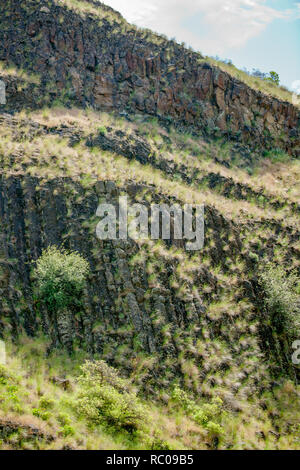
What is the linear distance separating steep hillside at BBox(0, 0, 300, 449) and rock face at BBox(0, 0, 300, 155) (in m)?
0.11

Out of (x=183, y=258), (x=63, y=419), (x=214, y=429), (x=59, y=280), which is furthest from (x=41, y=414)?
(x=183, y=258)

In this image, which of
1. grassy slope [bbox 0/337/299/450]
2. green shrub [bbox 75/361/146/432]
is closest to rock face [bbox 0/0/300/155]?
grassy slope [bbox 0/337/299/450]

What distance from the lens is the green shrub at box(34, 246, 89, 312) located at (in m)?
12.8

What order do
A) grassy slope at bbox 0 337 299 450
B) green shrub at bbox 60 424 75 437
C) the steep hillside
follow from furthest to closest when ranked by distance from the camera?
1. the steep hillside
2. green shrub at bbox 60 424 75 437
3. grassy slope at bbox 0 337 299 450

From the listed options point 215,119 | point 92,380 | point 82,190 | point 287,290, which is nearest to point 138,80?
point 215,119

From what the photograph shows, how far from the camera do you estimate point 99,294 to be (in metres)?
13.7

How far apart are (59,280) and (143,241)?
13.4ft

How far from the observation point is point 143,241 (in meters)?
15.3

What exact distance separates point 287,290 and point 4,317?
1210 centimetres

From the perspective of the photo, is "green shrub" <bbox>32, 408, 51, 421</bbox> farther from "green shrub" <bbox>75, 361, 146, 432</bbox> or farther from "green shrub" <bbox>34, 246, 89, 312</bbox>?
"green shrub" <bbox>34, 246, 89, 312</bbox>

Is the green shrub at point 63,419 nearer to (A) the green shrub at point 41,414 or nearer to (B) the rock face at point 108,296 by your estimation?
(A) the green shrub at point 41,414

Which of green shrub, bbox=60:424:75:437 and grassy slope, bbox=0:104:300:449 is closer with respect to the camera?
green shrub, bbox=60:424:75:437
